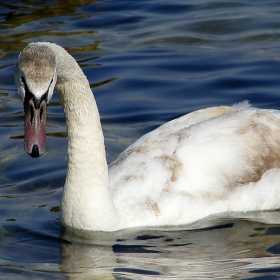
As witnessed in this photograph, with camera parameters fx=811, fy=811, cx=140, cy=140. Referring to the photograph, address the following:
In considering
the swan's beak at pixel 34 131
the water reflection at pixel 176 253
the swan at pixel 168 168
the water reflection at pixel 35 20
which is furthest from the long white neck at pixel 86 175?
the water reflection at pixel 35 20

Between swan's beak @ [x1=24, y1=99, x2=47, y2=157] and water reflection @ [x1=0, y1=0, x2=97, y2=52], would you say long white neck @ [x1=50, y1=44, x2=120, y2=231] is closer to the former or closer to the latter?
swan's beak @ [x1=24, y1=99, x2=47, y2=157]

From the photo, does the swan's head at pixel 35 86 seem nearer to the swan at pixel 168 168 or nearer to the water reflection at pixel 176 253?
the swan at pixel 168 168

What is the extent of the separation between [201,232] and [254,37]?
664 centimetres

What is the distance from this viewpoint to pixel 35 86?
584 cm

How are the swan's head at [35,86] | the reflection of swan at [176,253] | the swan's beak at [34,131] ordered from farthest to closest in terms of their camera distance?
the reflection of swan at [176,253]
the swan's beak at [34,131]
the swan's head at [35,86]

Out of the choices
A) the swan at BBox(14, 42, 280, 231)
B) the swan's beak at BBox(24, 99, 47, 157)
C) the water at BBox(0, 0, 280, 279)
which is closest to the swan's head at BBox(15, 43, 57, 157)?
the swan's beak at BBox(24, 99, 47, 157)

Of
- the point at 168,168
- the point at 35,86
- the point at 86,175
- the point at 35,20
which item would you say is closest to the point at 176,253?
the point at 168,168

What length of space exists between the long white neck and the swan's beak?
0.81m

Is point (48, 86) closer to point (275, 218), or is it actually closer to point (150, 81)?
point (275, 218)

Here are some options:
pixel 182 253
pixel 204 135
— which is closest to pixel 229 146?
pixel 204 135

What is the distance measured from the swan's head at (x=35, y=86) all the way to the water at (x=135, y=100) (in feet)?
3.91

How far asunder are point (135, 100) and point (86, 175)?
417 cm

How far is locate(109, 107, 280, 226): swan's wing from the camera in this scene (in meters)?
7.29

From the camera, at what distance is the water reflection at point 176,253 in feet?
21.1
